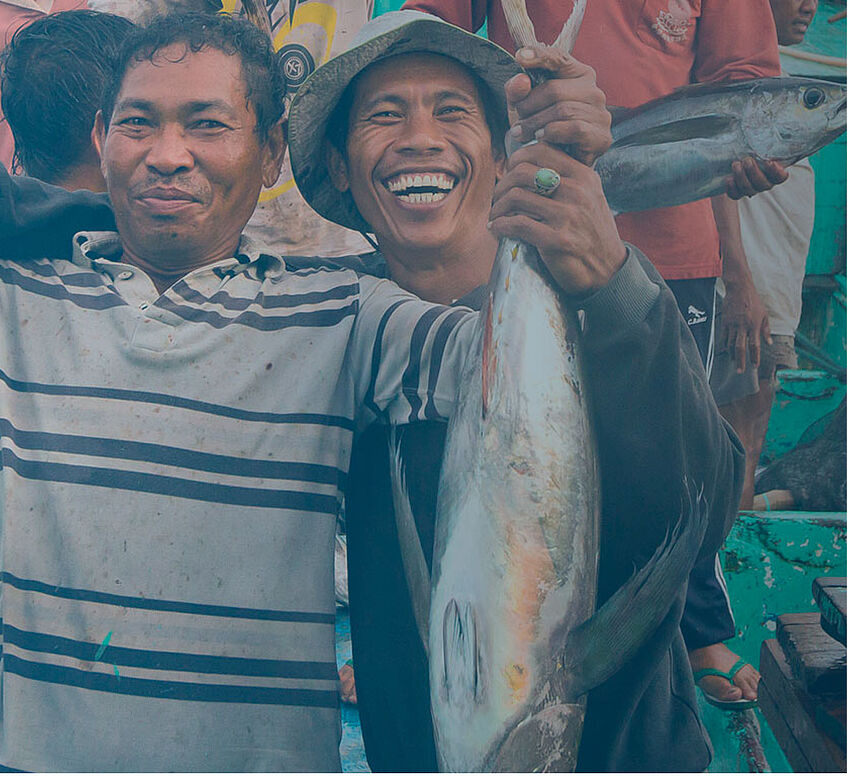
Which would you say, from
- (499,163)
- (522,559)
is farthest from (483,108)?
(522,559)

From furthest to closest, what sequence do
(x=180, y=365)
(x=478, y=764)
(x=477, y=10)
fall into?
1. (x=477, y=10)
2. (x=180, y=365)
3. (x=478, y=764)

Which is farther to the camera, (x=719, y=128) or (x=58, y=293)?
(x=719, y=128)

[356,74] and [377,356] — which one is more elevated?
[356,74]

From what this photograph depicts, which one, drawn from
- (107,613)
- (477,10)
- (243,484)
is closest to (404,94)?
(477,10)

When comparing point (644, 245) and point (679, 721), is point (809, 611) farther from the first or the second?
point (644, 245)

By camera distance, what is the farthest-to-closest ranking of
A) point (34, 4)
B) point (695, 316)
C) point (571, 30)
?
point (34, 4) → point (695, 316) → point (571, 30)

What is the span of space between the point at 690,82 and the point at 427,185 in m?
0.78

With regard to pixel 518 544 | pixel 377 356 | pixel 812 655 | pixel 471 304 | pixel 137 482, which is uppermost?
pixel 471 304

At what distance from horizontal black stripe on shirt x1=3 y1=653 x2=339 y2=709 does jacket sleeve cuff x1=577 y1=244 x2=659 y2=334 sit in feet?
3.74

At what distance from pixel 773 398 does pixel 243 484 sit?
1424mm

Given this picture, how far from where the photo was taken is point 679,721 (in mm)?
2113

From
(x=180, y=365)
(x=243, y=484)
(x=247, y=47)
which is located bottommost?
(x=243, y=484)

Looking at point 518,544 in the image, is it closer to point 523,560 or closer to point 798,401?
point 523,560

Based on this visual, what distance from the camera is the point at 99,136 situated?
2.23 metres
